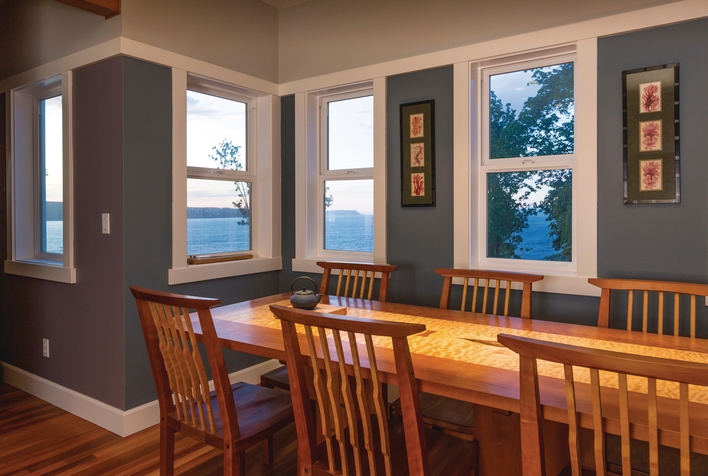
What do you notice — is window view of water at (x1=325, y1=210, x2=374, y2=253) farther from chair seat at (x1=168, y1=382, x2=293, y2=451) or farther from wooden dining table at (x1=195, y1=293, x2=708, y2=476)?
chair seat at (x1=168, y1=382, x2=293, y2=451)

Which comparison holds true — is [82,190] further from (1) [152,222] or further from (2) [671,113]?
(2) [671,113]

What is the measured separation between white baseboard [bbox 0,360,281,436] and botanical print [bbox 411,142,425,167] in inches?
75.1

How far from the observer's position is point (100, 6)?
2650 mm

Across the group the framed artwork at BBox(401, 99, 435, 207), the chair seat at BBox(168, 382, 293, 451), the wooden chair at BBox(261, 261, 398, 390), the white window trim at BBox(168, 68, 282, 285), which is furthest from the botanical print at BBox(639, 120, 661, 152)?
the white window trim at BBox(168, 68, 282, 285)

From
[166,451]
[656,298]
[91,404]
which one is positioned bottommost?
[91,404]

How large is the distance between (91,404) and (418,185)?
238cm

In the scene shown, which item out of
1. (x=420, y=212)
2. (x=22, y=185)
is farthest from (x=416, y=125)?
(x=22, y=185)

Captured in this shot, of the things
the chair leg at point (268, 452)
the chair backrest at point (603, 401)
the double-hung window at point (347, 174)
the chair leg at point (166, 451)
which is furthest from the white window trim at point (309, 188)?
the chair backrest at point (603, 401)

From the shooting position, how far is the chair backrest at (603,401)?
3.17 ft

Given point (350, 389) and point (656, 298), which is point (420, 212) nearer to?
point (656, 298)

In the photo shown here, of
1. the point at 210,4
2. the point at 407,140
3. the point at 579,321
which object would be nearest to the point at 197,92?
the point at 210,4

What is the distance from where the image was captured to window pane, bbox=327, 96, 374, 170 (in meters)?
3.56

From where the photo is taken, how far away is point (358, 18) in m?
3.40

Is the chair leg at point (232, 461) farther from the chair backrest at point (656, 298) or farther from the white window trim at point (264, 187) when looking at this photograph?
the white window trim at point (264, 187)
